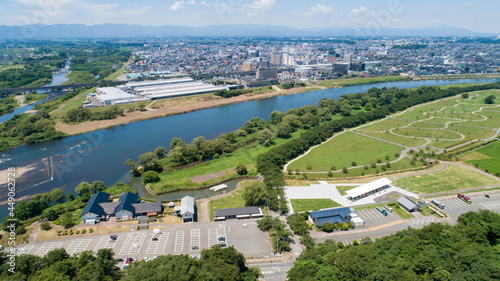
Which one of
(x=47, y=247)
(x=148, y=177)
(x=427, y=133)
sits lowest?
(x=47, y=247)

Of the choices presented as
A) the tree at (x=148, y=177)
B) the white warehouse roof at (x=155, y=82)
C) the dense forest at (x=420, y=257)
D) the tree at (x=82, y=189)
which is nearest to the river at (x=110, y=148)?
the tree at (x=148, y=177)

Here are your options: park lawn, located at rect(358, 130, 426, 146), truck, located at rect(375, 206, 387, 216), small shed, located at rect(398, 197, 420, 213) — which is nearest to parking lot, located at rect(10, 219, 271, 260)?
truck, located at rect(375, 206, 387, 216)

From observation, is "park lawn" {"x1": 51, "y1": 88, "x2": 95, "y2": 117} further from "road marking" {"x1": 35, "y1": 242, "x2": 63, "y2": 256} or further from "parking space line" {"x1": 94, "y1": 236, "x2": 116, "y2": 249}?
"parking space line" {"x1": 94, "y1": 236, "x2": 116, "y2": 249}

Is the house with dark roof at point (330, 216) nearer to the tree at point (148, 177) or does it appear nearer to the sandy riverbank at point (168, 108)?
the tree at point (148, 177)

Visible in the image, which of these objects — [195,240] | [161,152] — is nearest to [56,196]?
→ [161,152]

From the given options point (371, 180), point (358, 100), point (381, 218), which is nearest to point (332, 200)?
point (381, 218)

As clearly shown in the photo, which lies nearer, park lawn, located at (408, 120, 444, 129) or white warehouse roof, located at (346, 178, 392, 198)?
white warehouse roof, located at (346, 178, 392, 198)

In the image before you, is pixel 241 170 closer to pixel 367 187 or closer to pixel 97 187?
pixel 367 187
